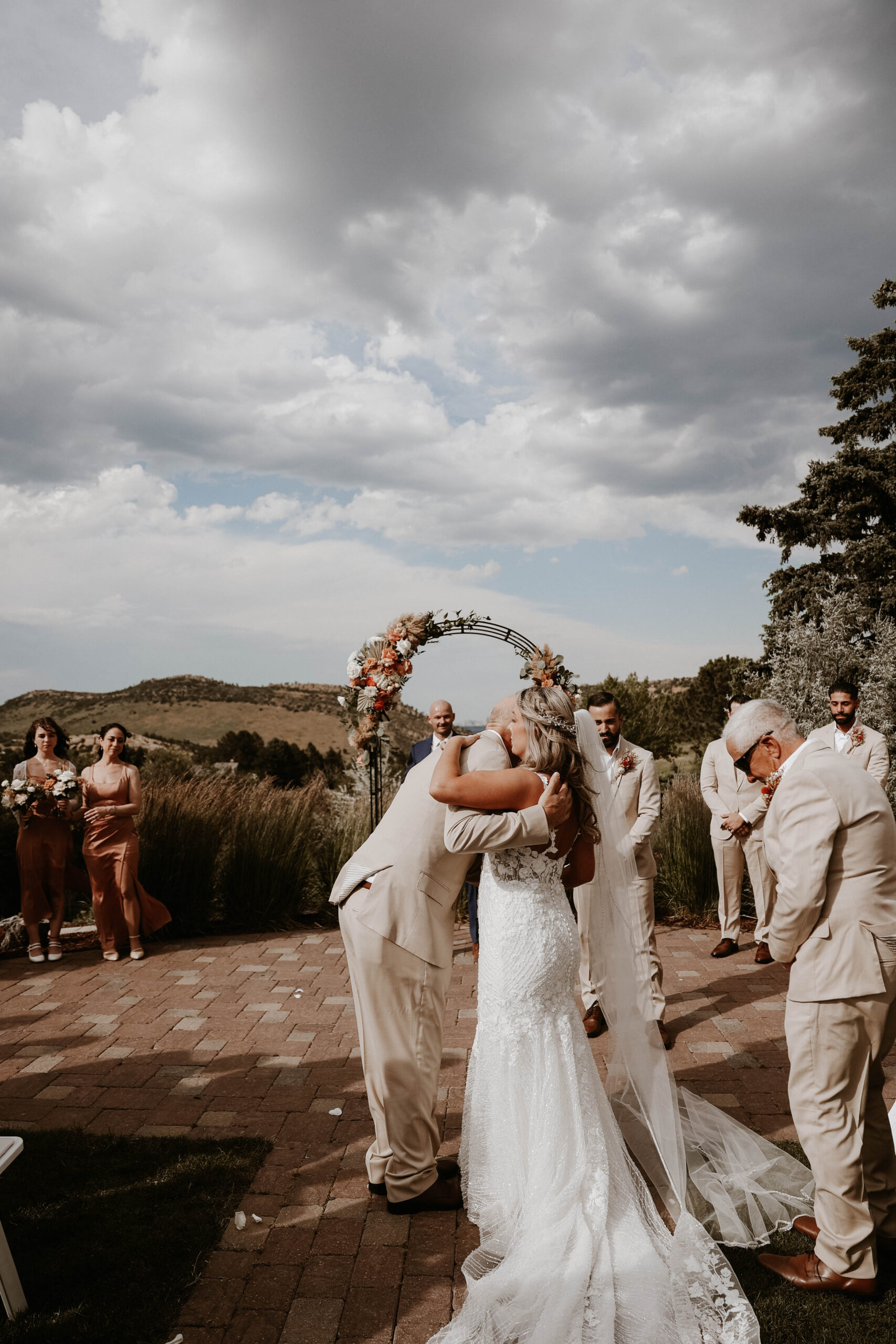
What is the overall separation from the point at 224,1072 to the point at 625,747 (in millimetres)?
3184

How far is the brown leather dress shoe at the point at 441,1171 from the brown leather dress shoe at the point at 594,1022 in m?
1.63

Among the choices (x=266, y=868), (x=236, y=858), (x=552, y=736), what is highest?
(x=552, y=736)

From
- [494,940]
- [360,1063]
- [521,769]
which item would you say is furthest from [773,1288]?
[360,1063]

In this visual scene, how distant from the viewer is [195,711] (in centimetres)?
4362

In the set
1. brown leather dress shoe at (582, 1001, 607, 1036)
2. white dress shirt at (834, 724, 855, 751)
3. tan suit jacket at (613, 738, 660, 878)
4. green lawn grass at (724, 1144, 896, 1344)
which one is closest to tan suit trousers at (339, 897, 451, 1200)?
green lawn grass at (724, 1144, 896, 1344)

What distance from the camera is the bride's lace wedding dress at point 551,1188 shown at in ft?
8.05

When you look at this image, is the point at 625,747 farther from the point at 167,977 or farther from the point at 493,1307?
the point at 167,977

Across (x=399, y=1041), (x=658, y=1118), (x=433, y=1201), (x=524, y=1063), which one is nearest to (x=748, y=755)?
(x=524, y=1063)

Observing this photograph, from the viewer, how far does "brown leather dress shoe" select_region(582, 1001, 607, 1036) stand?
495 centimetres

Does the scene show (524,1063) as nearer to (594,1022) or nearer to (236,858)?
(594,1022)

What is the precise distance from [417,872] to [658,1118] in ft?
4.80

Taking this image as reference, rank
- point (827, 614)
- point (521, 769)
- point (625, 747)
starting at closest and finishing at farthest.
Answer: point (521, 769) → point (625, 747) → point (827, 614)

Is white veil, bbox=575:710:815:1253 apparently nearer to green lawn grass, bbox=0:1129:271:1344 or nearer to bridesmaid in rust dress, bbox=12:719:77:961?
green lawn grass, bbox=0:1129:271:1344

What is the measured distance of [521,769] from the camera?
2.92 m
